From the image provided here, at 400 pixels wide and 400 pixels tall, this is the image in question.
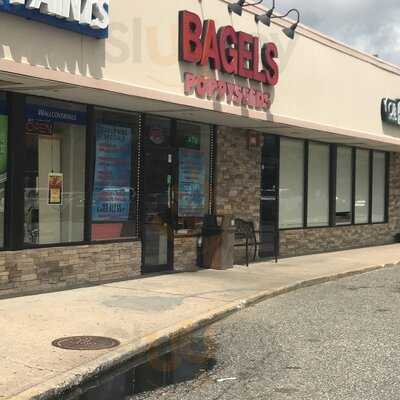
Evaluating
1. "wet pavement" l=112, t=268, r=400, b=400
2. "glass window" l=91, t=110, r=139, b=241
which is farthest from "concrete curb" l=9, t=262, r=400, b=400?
"glass window" l=91, t=110, r=139, b=241

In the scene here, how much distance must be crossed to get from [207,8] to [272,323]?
595 cm

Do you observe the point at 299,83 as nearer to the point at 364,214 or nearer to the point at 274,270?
the point at 274,270

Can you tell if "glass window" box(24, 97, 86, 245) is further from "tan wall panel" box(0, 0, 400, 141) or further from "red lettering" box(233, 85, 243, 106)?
"red lettering" box(233, 85, 243, 106)

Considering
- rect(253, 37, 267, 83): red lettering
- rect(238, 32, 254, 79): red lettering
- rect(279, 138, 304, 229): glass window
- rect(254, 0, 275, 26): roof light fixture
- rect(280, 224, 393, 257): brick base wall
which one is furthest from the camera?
rect(280, 224, 393, 257): brick base wall

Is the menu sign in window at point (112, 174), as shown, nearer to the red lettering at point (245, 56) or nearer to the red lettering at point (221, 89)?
the red lettering at point (221, 89)

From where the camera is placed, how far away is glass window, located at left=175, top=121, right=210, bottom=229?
40.3ft

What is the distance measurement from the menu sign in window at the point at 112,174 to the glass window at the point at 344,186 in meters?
8.23

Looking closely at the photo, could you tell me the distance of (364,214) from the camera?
19.1 meters

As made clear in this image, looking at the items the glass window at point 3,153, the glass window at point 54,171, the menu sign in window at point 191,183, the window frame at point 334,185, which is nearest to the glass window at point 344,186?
the window frame at point 334,185

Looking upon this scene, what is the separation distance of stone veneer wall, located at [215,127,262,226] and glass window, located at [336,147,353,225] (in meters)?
4.10

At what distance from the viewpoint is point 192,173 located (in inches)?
495

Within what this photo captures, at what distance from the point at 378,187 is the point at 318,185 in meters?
3.77

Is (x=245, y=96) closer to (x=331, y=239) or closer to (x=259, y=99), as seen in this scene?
(x=259, y=99)

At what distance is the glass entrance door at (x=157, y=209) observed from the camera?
1149 cm
